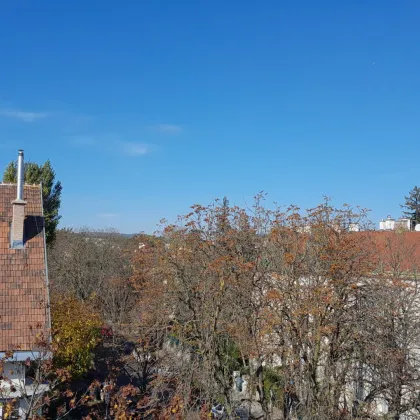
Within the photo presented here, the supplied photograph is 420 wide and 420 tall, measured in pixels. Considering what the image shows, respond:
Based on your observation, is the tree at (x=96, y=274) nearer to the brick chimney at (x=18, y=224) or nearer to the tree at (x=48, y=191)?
the tree at (x=48, y=191)

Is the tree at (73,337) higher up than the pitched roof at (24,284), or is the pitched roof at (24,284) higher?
the pitched roof at (24,284)

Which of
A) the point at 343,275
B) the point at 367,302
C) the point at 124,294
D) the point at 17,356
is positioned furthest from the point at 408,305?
the point at 124,294

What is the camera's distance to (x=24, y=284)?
1416 cm

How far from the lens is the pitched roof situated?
1291 centimetres

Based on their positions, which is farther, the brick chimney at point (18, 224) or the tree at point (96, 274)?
the tree at point (96, 274)

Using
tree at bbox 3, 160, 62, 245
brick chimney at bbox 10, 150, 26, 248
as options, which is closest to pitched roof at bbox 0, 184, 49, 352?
brick chimney at bbox 10, 150, 26, 248

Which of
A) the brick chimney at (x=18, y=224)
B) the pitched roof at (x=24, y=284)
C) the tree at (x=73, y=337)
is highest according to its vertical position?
the brick chimney at (x=18, y=224)

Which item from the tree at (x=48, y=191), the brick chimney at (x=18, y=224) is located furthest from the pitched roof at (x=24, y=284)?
the tree at (x=48, y=191)

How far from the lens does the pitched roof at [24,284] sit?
42.3 feet

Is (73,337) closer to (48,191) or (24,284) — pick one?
(24,284)

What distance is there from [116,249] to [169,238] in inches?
626

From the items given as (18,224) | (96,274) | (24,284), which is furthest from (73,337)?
(96,274)

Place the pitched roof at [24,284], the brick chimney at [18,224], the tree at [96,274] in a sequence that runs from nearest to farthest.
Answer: the pitched roof at [24,284], the brick chimney at [18,224], the tree at [96,274]

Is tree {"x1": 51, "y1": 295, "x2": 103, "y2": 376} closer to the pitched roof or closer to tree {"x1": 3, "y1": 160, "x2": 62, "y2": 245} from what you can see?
the pitched roof
